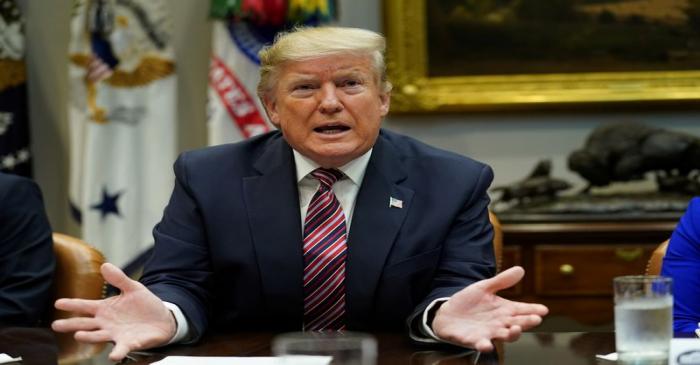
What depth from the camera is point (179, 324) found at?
2379 millimetres

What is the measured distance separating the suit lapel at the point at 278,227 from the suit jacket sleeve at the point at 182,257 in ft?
0.46

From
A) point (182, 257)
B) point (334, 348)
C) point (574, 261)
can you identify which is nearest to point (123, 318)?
point (182, 257)

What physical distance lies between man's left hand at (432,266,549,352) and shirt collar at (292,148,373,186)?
0.60m

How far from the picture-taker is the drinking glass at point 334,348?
1.45 metres

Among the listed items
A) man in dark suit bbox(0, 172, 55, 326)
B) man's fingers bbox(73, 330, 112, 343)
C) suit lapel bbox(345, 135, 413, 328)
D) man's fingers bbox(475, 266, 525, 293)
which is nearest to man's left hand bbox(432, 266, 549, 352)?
man's fingers bbox(475, 266, 525, 293)

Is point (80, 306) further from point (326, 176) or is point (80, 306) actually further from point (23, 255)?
point (23, 255)

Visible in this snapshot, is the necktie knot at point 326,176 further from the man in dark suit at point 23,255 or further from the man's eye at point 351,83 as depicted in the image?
the man in dark suit at point 23,255

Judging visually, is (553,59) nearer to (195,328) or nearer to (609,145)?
(609,145)

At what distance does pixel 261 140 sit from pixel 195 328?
2.43 feet

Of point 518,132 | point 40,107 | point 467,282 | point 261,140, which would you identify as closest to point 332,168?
point 261,140

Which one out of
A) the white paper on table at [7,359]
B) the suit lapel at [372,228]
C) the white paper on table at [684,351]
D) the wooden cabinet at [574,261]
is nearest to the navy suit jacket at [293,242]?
the suit lapel at [372,228]

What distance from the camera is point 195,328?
8.01 ft

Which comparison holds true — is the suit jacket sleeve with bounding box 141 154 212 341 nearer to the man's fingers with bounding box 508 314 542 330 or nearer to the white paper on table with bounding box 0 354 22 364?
the white paper on table with bounding box 0 354 22 364

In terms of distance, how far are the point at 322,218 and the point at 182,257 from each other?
1.18ft
